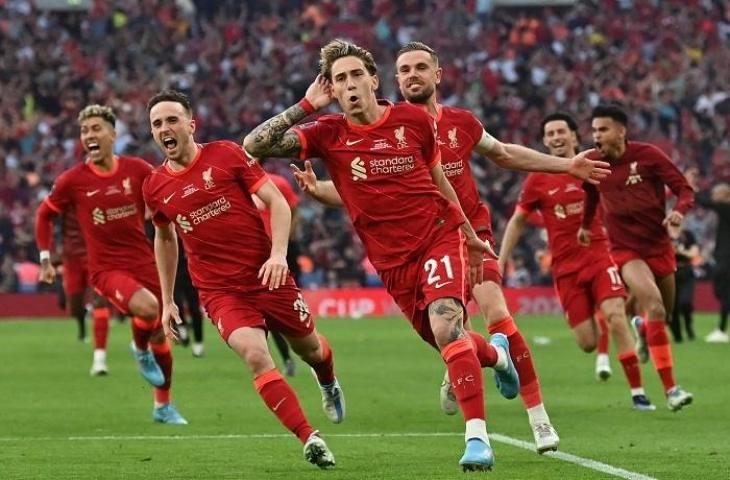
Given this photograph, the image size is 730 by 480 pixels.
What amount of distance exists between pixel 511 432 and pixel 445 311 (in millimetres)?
2952

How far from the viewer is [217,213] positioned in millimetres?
10727

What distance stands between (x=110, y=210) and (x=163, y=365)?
2.20 metres

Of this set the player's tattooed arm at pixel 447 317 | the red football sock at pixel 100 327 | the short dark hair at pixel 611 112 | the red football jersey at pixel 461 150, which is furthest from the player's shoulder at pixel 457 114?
the red football sock at pixel 100 327

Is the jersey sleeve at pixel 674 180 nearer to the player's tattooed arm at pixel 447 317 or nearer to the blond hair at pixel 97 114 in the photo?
the player's tattooed arm at pixel 447 317

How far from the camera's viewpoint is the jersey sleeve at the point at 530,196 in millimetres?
15495

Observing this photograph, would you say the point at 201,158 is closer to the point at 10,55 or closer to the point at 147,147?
the point at 147,147

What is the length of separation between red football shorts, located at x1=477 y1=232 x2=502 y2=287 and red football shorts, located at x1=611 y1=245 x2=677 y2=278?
282cm

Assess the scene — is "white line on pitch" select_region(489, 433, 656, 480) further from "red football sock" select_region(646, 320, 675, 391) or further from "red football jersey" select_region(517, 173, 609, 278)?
"red football jersey" select_region(517, 173, 609, 278)

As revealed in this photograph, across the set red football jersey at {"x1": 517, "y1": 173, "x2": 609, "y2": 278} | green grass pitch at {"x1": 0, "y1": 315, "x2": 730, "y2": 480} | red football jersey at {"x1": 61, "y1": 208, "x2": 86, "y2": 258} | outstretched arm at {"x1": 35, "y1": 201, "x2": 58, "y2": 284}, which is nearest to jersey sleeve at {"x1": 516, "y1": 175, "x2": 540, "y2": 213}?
red football jersey at {"x1": 517, "y1": 173, "x2": 609, "y2": 278}

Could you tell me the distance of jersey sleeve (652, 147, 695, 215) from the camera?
13758 mm

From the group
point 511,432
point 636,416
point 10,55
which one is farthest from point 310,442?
point 10,55

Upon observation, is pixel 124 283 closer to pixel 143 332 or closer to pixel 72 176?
pixel 143 332

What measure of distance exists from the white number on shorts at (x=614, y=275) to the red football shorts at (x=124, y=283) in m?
4.33

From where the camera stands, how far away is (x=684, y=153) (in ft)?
125
